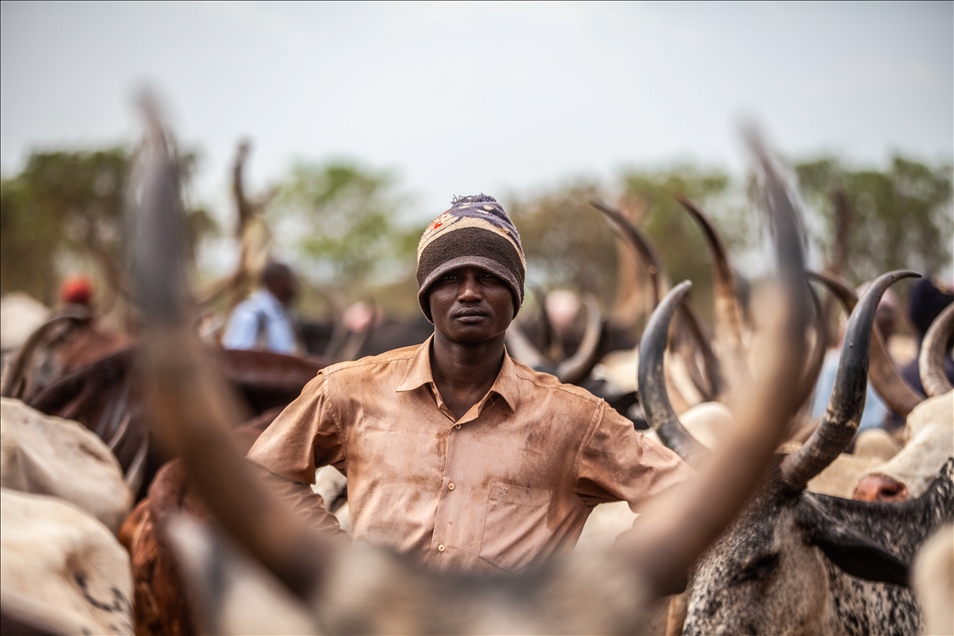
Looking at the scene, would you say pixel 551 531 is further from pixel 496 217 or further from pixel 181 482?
pixel 181 482

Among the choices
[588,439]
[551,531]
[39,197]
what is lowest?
[39,197]

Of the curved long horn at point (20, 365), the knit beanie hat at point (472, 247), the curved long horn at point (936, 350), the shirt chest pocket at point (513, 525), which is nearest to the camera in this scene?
the shirt chest pocket at point (513, 525)

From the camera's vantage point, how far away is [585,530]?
3.02 meters

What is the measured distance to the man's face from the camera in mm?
1922

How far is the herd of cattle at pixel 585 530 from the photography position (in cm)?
113

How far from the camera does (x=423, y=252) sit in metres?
2.03

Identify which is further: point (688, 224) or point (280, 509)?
point (688, 224)

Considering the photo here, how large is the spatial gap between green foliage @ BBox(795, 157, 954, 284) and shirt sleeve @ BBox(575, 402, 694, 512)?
15.0 meters

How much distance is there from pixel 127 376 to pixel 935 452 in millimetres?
3677

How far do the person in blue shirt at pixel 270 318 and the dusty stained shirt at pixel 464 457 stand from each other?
3.97 m

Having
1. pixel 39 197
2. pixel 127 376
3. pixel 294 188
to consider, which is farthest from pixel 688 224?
pixel 127 376

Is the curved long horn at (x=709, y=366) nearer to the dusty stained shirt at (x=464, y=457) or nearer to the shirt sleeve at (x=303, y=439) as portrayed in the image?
the dusty stained shirt at (x=464, y=457)

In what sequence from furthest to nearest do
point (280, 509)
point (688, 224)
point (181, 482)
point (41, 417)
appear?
point (688, 224) → point (41, 417) → point (181, 482) → point (280, 509)

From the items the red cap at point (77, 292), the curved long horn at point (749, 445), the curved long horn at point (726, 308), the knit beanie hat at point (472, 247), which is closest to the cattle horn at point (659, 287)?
the curved long horn at point (726, 308)
